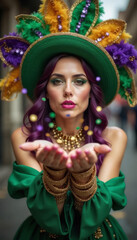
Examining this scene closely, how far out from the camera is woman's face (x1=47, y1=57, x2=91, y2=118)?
1721 mm

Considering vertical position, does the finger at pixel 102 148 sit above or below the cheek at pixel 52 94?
below

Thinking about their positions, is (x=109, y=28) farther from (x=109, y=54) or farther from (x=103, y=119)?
(x=103, y=119)

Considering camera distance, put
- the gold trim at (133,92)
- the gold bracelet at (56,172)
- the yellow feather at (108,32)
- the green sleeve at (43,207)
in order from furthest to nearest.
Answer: the gold trim at (133,92) < the yellow feather at (108,32) < the green sleeve at (43,207) < the gold bracelet at (56,172)

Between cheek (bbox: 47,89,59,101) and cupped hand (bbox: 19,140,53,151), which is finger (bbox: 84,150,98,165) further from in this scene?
cheek (bbox: 47,89,59,101)

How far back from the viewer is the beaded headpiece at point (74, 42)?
1793 millimetres

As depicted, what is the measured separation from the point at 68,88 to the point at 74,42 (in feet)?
1.11

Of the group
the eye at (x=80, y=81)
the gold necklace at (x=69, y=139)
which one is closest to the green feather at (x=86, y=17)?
the eye at (x=80, y=81)

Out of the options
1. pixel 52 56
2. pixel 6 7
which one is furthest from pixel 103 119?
pixel 6 7

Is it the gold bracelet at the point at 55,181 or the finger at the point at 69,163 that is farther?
the gold bracelet at the point at 55,181

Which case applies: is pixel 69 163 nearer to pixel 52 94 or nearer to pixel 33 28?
pixel 52 94

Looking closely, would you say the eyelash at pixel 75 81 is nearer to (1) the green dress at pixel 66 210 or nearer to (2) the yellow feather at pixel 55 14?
(2) the yellow feather at pixel 55 14

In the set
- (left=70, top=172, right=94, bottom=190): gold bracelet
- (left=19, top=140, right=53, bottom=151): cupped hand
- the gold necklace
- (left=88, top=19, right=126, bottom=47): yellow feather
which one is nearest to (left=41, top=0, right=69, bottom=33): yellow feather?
(left=88, top=19, right=126, bottom=47): yellow feather

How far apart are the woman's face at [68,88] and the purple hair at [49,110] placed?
58 mm

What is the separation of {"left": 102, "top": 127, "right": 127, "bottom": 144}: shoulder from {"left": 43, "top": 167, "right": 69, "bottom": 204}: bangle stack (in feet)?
2.15
